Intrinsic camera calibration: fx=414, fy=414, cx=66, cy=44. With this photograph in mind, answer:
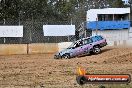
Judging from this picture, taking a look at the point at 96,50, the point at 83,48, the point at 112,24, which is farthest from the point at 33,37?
the point at 112,24

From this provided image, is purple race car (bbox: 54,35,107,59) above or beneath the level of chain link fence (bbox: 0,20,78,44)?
beneath

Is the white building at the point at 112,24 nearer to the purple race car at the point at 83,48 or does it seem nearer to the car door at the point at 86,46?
the purple race car at the point at 83,48

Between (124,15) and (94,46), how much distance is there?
3533 centimetres

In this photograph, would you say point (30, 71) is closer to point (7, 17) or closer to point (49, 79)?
point (49, 79)

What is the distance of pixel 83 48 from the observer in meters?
28.0

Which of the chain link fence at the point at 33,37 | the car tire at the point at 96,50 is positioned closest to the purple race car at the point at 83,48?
the car tire at the point at 96,50

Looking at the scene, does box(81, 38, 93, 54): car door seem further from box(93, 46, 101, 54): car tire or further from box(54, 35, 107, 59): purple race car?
box(93, 46, 101, 54): car tire

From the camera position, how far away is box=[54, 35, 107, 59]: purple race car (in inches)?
1093

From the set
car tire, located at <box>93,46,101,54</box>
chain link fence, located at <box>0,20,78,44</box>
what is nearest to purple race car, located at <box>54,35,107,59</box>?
car tire, located at <box>93,46,101,54</box>

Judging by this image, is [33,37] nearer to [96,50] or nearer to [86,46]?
[86,46]

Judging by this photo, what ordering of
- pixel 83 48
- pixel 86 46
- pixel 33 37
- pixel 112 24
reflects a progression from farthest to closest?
1. pixel 112 24
2. pixel 33 37
3. pixel 86 46
4. pixel 83 48

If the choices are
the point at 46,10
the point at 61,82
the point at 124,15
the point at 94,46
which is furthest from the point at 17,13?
the point at 61,82

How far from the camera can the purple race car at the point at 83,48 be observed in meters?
27.8

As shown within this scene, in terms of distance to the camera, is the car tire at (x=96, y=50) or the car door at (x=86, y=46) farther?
the car tire at (x=96, y=50)
